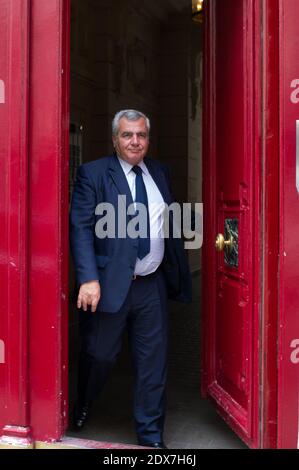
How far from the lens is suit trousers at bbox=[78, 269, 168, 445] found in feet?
10.9

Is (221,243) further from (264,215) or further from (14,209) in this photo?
(14,209)

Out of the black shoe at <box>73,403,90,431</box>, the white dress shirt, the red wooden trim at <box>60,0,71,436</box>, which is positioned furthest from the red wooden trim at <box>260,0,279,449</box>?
the black shoe at <box>73,403,90,431</box>

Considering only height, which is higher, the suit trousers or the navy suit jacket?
the navy suit jacket

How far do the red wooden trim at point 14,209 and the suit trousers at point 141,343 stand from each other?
45 centimetres

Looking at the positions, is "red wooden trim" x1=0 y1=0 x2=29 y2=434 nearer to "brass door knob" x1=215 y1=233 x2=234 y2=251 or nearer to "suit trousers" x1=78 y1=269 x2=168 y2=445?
"suit trousers" x1=78 y1=269 x2=168 y2=445

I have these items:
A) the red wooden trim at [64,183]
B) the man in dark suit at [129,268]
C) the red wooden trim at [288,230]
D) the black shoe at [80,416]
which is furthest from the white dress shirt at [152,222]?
the black shoe at [80,416]

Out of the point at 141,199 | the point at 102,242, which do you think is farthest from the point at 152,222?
the point at 102,242

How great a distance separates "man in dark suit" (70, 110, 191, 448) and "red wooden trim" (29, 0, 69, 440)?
17 centimetres

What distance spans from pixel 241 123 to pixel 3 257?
147 centimetres

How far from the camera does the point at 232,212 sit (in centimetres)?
327

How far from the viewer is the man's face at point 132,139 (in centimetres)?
328

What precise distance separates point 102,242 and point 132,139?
2.01 feet

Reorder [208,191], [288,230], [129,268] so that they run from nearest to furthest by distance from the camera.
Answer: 1. [288,230]
2. [129,268]
3. [208,191]

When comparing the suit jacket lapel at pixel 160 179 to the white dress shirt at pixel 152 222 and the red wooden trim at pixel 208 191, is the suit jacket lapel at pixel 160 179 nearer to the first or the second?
the white dress shirt at pixel 152 222
